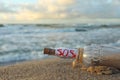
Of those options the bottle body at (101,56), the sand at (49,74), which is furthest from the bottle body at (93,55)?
the sand at (49,74)

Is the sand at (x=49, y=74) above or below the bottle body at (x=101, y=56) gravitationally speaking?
below

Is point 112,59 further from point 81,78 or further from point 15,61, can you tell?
point 15,61

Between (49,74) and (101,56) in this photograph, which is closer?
(49,74)

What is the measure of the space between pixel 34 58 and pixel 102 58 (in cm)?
348

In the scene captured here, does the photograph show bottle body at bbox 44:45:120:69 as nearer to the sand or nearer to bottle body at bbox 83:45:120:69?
bottle body at bbox 83:45:120:69

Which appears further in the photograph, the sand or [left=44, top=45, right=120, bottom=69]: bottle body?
[left=44, top=45, right=120, bottom=69]: bottle body

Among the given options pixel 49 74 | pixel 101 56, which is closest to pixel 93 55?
pixel 101 56

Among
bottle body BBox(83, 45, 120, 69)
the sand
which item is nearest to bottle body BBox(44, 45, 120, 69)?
bottle body BBox(83, 45, 120, 69)

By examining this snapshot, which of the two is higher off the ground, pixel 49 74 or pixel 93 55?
pixel 93 55

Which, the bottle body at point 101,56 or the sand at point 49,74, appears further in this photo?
the bottle body at point 101,56

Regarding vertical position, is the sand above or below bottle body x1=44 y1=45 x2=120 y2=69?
below

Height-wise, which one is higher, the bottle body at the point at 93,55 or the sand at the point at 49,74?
the bottle body at the point at 93,55

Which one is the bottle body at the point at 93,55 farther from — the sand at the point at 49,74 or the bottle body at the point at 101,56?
the sand at the point at 49,74

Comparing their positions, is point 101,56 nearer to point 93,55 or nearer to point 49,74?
point 93,55
